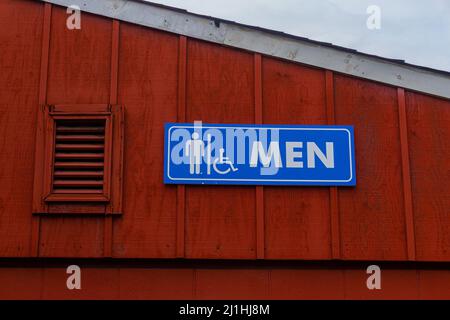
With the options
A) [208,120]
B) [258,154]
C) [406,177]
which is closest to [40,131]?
[208,120]

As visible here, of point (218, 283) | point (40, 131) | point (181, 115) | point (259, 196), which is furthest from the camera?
point (181, 115)

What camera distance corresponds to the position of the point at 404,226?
6824mm

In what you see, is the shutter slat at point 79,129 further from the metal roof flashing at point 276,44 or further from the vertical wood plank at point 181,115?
the metal roof flashing at point 276,44

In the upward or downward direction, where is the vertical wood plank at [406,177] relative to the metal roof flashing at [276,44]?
downward

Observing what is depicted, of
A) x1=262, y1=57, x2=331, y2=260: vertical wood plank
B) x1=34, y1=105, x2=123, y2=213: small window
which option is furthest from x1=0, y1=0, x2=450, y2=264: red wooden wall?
x1=34, y1=105, x2=123, y2=213: small window

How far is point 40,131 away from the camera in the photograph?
693 centimetres

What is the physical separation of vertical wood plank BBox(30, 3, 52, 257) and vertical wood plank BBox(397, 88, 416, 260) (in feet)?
12.6

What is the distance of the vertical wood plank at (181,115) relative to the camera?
6.66 metres

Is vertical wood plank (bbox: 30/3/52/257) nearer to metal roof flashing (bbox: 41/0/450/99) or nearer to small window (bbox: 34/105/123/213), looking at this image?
small window (bbox: 34/105/123/213)

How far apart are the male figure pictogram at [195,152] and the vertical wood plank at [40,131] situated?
1572 millimetres

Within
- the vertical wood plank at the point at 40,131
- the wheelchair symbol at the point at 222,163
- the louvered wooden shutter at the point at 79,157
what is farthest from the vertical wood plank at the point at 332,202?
the vertical wood plank at the point at 40,131

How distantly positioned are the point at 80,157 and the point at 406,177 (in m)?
3.54

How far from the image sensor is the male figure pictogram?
686cm

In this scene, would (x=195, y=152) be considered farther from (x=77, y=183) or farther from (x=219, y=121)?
(x=77, y=183)
